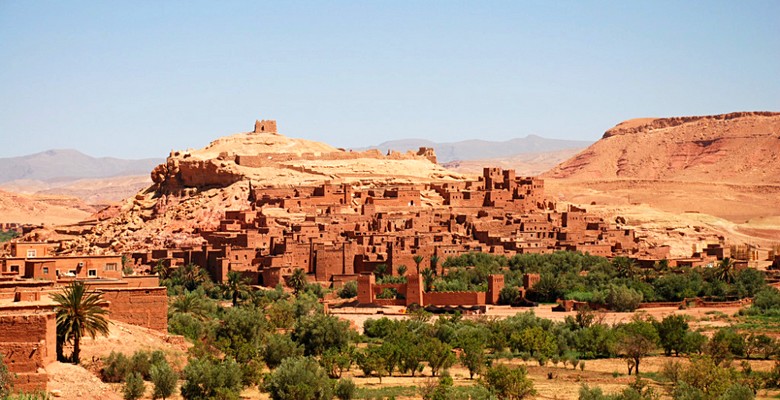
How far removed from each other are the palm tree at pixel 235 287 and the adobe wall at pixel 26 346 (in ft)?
98.0

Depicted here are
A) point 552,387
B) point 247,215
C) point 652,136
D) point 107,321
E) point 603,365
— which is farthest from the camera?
point 652,136

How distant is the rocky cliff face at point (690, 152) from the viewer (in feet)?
474

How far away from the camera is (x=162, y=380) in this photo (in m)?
28.3

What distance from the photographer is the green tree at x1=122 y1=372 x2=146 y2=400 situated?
89.0 ft

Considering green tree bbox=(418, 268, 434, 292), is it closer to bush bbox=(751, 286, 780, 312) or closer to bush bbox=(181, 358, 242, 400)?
bush bbox=(751, 286, 780, 312)

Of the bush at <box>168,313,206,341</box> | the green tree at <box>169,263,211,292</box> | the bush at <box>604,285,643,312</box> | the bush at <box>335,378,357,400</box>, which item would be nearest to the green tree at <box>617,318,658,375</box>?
the bush at <box>604,285,643,312</box>

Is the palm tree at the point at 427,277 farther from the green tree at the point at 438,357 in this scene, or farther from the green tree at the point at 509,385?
the green tree at the point at 509,385

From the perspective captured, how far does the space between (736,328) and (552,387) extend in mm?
16335

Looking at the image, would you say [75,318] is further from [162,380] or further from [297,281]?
[297,281]

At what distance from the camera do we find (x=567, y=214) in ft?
247

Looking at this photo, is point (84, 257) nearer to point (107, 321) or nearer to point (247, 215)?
point (107, 321)

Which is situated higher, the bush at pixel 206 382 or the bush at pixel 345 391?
the bush at pixel 206 382

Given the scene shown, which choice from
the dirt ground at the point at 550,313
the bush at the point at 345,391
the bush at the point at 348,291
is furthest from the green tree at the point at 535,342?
the bush at the point at 348,291

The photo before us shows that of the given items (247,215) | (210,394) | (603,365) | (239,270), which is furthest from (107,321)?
(247,215)
